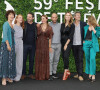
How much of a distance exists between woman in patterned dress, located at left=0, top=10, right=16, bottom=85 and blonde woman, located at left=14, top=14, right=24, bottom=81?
9.4 inches

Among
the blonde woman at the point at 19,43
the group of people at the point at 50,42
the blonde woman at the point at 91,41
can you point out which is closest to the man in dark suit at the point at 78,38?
the group of people at the point at 50,42

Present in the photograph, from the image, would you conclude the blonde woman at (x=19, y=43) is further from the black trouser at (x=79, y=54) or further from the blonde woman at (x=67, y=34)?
the black trouser at (x=79, y=54)

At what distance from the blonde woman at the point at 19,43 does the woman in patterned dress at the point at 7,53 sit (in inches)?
9.4

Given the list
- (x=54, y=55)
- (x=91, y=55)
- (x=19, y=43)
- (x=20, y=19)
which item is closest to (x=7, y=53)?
(x=19, y=43)

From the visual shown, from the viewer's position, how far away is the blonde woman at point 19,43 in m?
6.24

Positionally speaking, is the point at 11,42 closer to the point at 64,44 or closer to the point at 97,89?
the point at 64,44

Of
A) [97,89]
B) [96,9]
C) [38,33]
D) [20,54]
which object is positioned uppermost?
[96,9]

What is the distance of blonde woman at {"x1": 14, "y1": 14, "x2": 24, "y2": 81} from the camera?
20.5ft

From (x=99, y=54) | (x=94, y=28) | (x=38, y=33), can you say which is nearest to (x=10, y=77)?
(x=38, y=33)

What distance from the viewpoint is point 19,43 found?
6262mm

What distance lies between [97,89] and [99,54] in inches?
91.3

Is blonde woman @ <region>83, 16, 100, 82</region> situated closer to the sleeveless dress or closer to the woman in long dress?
the woman in long dress

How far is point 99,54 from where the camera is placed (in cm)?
758

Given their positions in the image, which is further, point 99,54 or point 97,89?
point 99,54
